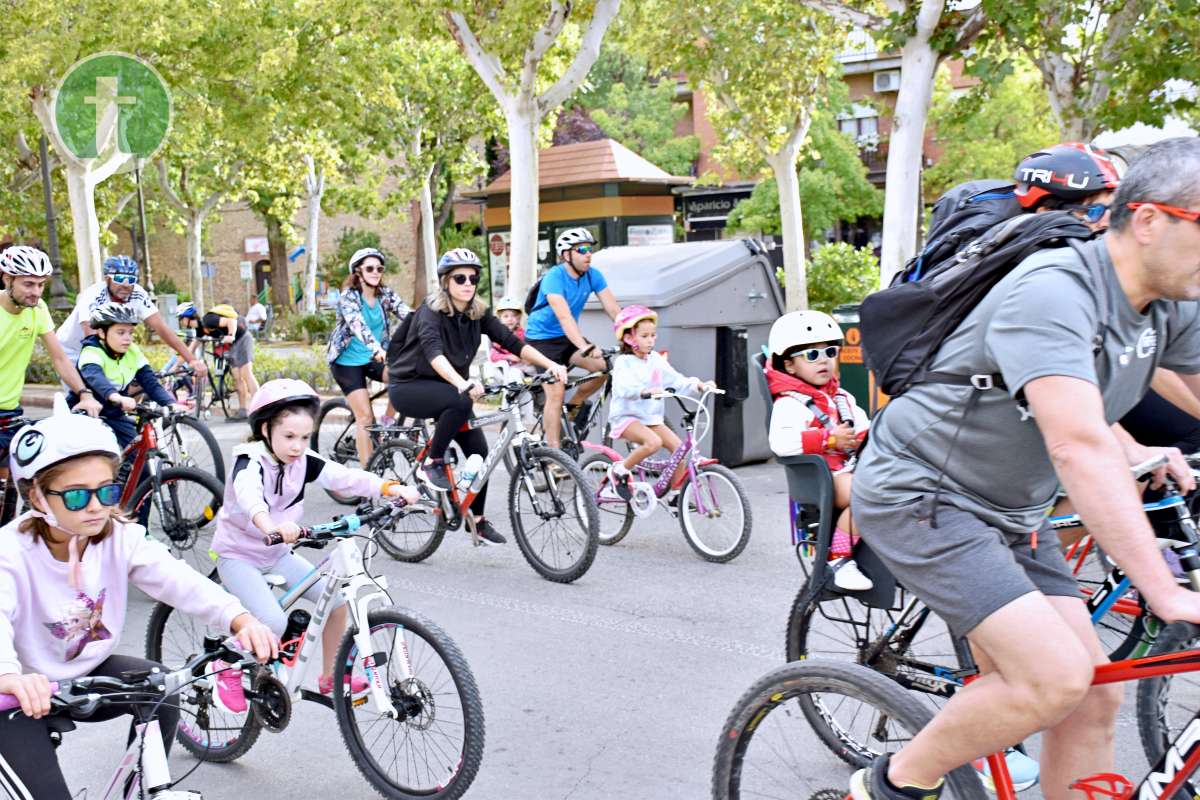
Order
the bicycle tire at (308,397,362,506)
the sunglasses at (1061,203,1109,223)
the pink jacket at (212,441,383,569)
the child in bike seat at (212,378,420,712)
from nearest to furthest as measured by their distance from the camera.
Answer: the sunglasses at (1061,203,1109,223)
the child in bike seat at (212,378,420,712)
the pink jacket at (212,441,383,569)
the bicycle tire at (308,397,362,506)

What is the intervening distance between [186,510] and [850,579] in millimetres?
4678

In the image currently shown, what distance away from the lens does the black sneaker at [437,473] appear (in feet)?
24.2

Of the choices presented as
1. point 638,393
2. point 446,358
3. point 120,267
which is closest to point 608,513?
point 638,393

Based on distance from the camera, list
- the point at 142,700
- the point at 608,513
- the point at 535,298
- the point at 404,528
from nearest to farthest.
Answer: the point at 142,700 < the point at 404,528 < the point at 608,513 < the point at 535,298

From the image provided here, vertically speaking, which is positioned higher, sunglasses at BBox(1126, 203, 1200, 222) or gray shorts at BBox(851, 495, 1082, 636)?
sunglasses at BBox(1126, 203, 1200, 222)

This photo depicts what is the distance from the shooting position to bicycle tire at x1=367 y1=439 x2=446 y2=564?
7660mm

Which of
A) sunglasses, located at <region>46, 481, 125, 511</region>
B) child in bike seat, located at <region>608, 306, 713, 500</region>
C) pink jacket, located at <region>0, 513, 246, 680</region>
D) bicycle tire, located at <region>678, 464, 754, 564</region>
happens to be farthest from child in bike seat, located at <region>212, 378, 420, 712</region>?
child in bike seat, located at <region>608, 306, 713, 500</region>

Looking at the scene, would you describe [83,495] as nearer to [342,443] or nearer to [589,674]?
[589,674]

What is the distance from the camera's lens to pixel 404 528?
7.85 metres

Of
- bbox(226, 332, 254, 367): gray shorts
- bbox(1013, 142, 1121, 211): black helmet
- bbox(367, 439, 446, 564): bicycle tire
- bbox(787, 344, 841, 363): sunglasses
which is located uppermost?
bbox(1013, 142, 1121, 211): black helmet

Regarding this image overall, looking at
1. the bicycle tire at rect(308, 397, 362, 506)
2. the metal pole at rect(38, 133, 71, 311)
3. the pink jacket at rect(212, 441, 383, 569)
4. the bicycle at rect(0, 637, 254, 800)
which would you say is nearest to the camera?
the bicycle at rect(0, 637, 254, 800)

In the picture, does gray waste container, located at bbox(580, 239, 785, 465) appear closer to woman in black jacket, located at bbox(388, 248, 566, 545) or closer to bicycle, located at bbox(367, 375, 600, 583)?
woman in black jacket, located at bbox(388, 248, 566, 545)

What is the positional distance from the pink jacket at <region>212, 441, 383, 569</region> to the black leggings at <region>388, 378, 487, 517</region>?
2522mm

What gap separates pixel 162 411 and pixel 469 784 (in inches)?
160
